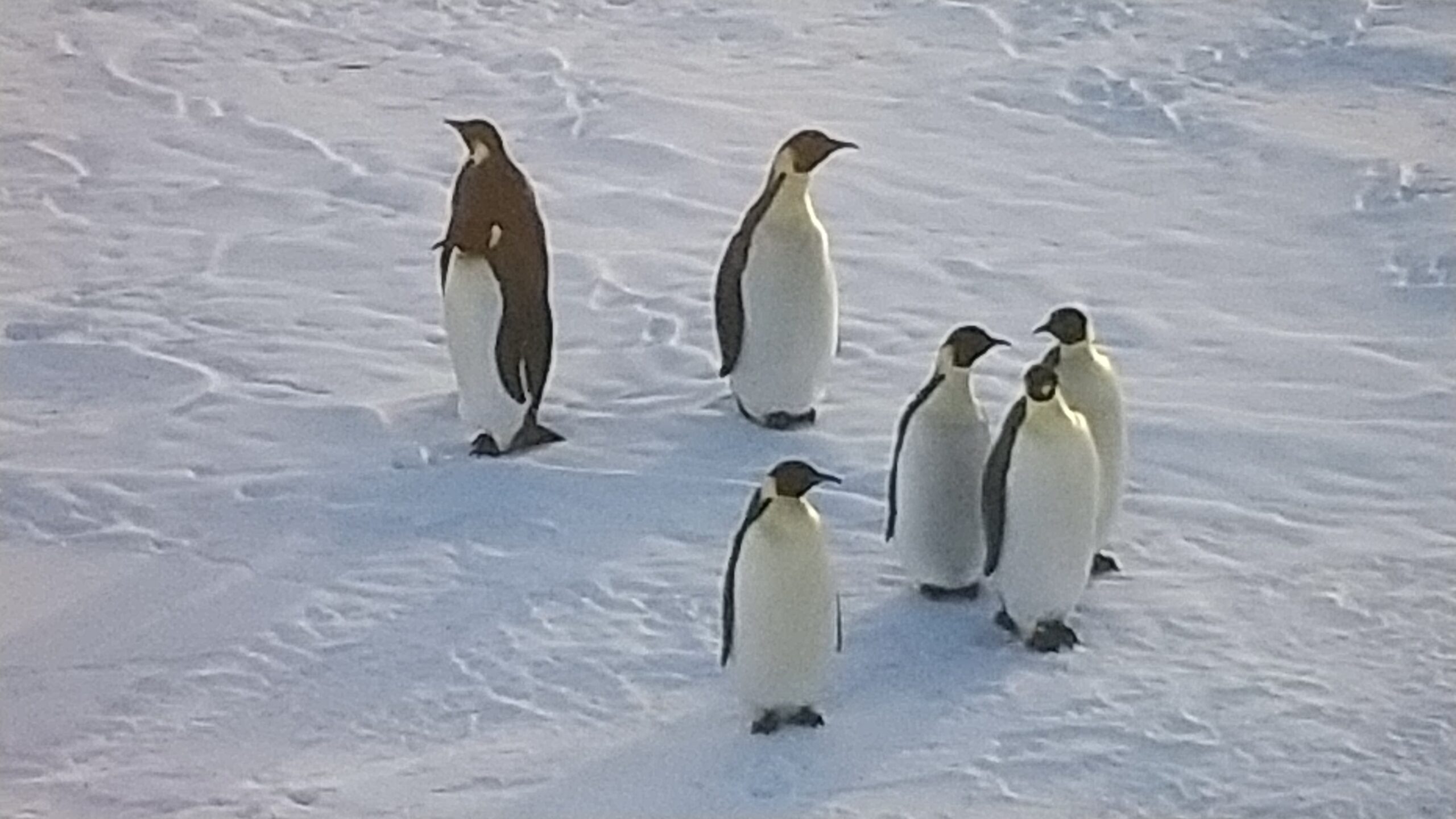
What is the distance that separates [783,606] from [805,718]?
0.16 meters

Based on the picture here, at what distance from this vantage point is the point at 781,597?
97.1 inches

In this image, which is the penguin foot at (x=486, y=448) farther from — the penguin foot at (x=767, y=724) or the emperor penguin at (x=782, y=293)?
the penguin foot at (x=767, y=724)

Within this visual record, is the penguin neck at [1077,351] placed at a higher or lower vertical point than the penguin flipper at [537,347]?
higher

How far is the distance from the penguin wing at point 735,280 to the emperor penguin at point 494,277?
0.25 m

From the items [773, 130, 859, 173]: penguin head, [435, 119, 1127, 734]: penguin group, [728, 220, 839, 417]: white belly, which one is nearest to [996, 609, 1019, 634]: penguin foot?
[435, 119, 1127, 734]: penguin group

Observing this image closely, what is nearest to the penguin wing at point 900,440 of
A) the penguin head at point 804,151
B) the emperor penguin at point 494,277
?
the penguin head at point 804,151

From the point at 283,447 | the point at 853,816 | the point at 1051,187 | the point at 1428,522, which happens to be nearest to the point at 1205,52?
the point at 1051,187

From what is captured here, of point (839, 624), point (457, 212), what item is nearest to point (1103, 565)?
point (839, 624)

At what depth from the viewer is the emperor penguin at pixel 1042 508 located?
2629 mm

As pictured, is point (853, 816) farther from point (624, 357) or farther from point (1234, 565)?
point (624, 357)

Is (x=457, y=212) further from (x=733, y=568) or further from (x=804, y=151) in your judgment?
(x=733, y=568)

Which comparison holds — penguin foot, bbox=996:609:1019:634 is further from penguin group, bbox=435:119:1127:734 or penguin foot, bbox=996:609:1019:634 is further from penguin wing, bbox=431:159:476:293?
penguin wing, bbox=431:159:476:293

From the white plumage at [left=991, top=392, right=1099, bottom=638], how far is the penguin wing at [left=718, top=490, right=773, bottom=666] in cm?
33

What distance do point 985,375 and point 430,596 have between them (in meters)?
1.05
